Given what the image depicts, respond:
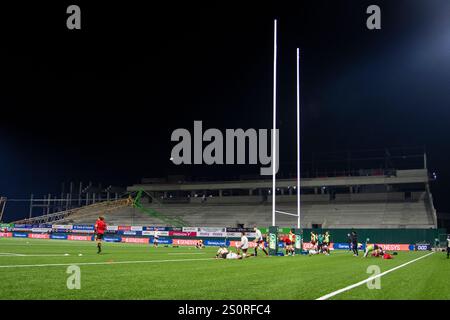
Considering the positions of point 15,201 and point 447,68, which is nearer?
point 447,68

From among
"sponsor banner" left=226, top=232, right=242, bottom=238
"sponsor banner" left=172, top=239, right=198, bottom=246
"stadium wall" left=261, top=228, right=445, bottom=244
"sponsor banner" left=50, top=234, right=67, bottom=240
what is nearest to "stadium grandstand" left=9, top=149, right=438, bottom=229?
"stadium wall" left=261, top=228, right=445, bottom=244

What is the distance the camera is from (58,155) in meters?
52.6

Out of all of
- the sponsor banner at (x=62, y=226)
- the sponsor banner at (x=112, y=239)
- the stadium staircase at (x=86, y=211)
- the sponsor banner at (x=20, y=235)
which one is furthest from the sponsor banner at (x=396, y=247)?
the sponsor banner at (x=20, y=235)

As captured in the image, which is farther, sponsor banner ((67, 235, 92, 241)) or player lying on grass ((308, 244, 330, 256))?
sponsor banner ((67, 235, 92, 241))

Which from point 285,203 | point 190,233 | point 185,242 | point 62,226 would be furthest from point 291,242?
point 62,226

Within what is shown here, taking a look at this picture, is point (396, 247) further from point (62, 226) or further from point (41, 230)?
point (41, 230)

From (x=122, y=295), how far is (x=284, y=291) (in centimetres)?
270

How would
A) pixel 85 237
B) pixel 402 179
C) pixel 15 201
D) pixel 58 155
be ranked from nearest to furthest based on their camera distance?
pixel 85 237
pixel 402 179
pixel 58 155
pixel 15 201

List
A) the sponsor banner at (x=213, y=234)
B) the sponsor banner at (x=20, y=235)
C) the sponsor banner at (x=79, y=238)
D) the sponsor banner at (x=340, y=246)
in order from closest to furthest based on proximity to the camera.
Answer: the sponsor banner at (x=340, y=246) < the sponsor banner at (x=213, y=234) < the sponsor banner at (x=79, y=238) < the sponsor banner at (x=20, y=235)

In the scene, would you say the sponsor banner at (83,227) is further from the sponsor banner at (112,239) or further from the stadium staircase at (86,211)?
the stadium staircase at (86,211)

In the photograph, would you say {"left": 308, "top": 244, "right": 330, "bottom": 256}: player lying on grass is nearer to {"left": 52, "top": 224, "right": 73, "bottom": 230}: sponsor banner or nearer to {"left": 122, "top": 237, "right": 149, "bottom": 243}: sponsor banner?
{"left": 122, "top": 237, "right": 149, "bottom": 243}: sponsor banner

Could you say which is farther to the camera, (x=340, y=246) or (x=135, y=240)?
(x=135, y=240)
